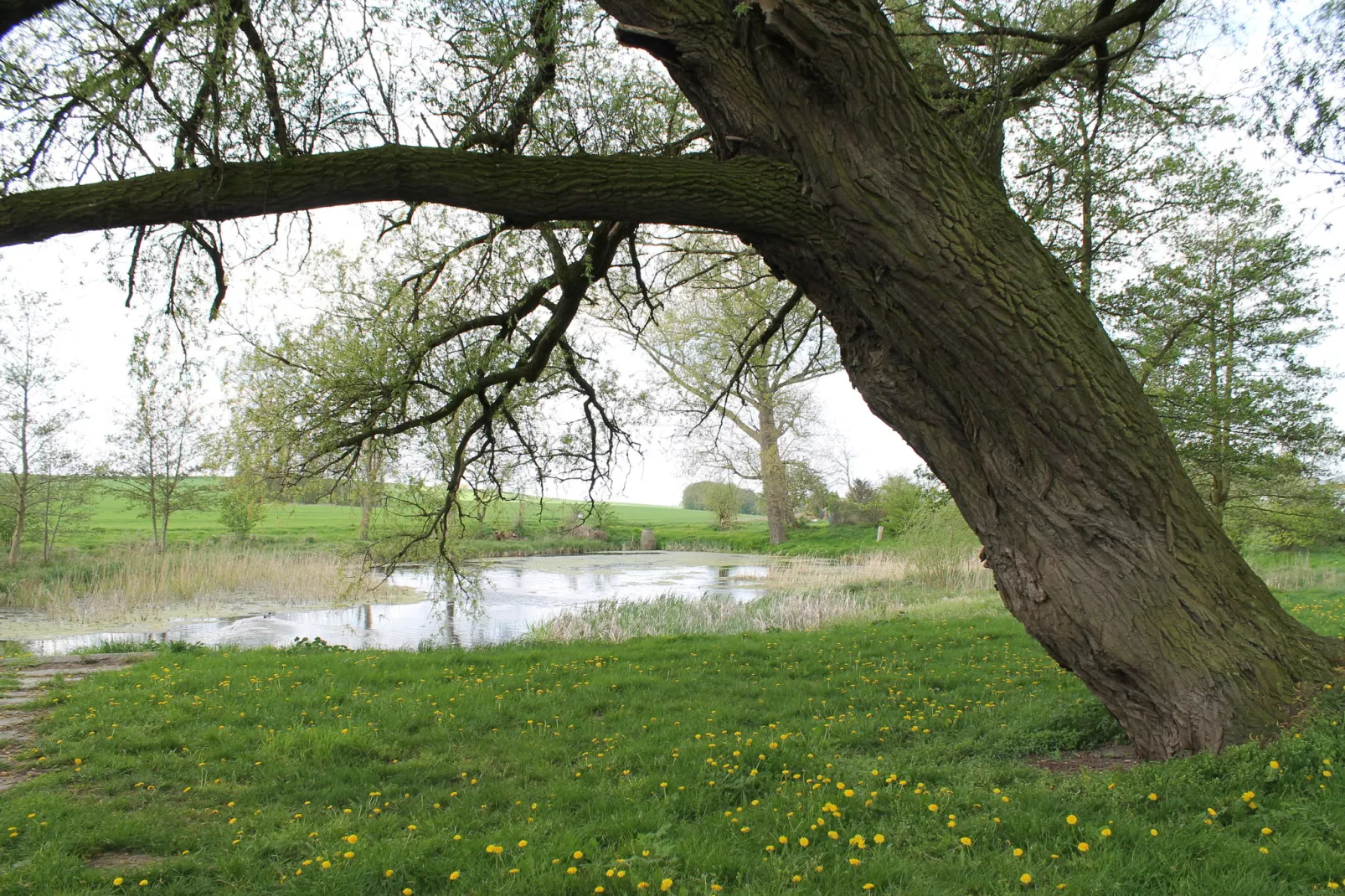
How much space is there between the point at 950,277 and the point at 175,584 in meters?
16.6

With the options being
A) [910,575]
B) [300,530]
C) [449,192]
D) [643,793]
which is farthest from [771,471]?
[449,192]

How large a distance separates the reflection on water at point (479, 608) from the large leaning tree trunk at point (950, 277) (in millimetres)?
7002

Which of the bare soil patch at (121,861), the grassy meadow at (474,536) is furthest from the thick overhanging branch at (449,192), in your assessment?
the grassy meadow at (474,536)

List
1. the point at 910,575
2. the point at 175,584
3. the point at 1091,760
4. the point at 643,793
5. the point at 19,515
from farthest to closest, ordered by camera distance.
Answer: the point at 910,575 < the point at 19,515 < the point at 175,584 < the point at 1091,760 < the point at 643,793

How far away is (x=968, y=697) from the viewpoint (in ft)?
20.2

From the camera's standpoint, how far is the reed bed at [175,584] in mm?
13781

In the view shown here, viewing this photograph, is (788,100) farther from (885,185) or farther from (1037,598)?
(1037,598)

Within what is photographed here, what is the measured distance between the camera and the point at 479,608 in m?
13.3

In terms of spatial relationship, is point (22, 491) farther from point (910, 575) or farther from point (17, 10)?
point (910, 575)

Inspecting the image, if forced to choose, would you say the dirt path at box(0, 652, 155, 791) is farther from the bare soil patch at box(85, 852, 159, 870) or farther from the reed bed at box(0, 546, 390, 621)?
the reed bed at box(0, 546, 390, 621)

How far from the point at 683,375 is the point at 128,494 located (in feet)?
54.2

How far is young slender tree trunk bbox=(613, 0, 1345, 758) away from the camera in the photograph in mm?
3570

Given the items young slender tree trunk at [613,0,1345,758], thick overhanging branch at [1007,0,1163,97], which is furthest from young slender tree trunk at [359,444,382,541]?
thick overhanging branch at [1007,0,1163,97]

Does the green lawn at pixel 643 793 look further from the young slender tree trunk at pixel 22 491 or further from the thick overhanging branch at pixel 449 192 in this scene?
the young slender tree trunk at pixel 22 491
